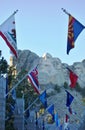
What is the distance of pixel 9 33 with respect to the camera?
93.8 ft

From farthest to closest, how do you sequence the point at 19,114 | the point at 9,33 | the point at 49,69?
the point at 49,69
the point at 19,114
the point at 9,33

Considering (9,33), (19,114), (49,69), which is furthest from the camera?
(49,69)

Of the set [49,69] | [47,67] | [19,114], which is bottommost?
[19,114]

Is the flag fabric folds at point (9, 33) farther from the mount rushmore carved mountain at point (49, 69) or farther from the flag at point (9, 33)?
the mount rushmore carved mountain at point (49, 69)

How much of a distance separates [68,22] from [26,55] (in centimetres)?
14469

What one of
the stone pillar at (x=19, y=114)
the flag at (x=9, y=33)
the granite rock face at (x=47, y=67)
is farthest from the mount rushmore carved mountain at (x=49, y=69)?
the flag at (x=9, y=33)

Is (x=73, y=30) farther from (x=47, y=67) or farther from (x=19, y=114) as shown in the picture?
(x=47, y=67)

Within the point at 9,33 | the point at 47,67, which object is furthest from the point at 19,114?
the point at 47,67

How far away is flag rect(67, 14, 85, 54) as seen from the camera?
93.4 ft

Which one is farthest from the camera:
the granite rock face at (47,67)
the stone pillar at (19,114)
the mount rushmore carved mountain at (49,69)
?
the granite rock face at (47,67)

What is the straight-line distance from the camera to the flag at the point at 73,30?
2847 centimetres

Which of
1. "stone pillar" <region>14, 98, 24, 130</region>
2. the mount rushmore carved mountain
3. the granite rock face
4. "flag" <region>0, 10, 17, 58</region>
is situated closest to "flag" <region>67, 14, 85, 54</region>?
"flag" <region>0, 10, 17, 58</region>

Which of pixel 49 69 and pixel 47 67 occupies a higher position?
pixel 47 67

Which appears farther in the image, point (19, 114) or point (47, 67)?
point (47, 67)
